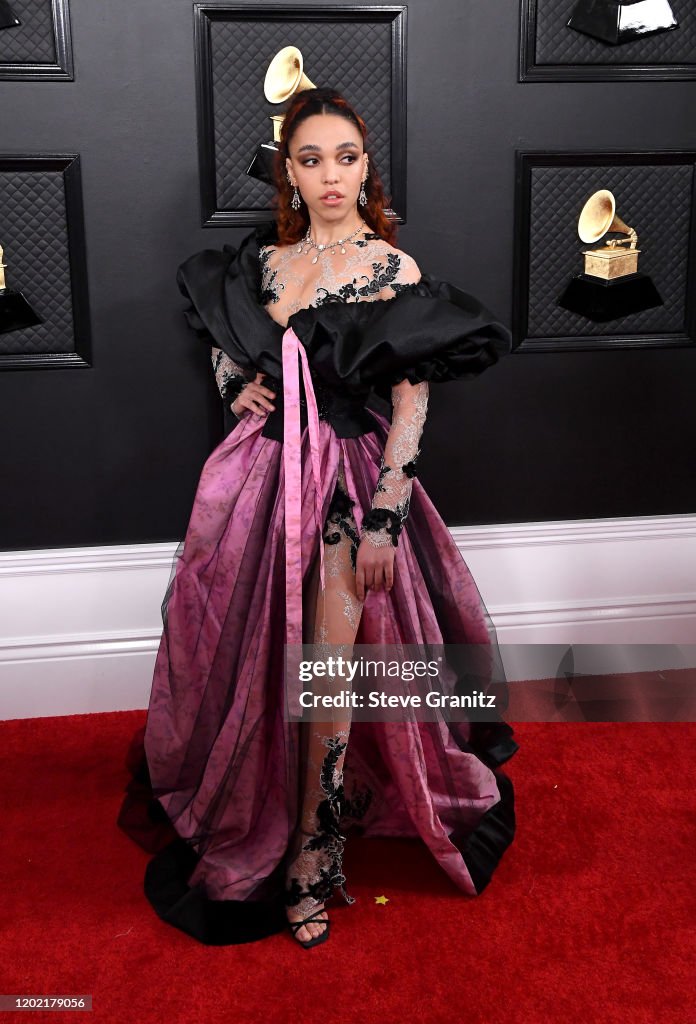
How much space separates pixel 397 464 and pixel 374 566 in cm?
22

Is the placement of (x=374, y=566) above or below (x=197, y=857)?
above

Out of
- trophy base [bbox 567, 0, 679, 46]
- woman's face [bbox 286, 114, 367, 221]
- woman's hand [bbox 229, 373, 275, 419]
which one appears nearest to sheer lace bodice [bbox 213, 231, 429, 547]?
woman's face [bbox 286, 114, 367, 221]

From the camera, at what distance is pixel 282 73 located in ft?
8.72

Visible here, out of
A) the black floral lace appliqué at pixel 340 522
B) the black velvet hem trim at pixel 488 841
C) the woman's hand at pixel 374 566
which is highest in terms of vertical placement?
the black floral lace appliqué at pixel 340 522

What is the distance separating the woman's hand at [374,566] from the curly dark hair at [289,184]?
69 centimetres

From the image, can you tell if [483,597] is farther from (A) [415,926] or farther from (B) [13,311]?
(B) [13,311]

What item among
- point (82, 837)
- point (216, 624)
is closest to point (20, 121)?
point (216, 624)

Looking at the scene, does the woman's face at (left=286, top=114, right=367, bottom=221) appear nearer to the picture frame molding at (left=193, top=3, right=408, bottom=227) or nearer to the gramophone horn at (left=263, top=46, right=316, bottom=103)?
the gramophone horn at (left=263, top=46, right=316, bottom=103)

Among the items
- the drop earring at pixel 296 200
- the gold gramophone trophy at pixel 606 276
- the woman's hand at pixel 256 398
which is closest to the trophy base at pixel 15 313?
the woman's hand at pixel 256 398

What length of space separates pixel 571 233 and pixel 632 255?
0.62ft

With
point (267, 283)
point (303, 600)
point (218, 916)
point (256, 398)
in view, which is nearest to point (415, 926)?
point (218, 916)

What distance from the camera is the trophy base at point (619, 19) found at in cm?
283

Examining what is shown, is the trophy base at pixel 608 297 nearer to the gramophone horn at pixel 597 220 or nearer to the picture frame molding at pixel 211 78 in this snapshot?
the gramophone horn at pixel 597 220

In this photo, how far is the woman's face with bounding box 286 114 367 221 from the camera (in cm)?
215
